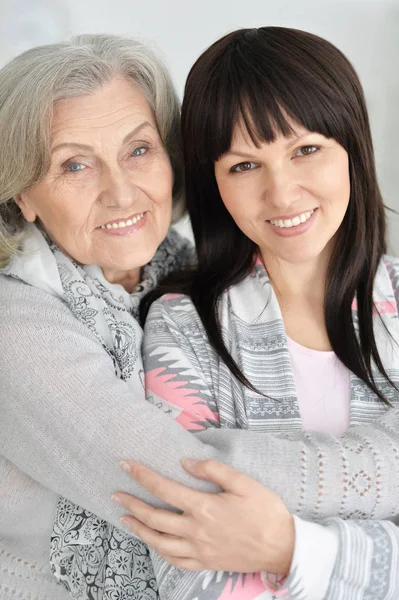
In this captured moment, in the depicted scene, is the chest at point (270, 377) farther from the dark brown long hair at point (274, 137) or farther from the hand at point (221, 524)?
the hand at point (221, 524)

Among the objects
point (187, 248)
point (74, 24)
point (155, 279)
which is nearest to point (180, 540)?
point (155, 279)

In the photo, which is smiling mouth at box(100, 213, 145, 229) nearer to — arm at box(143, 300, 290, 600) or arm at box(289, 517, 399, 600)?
arm at box(143, 300, 290, 600)

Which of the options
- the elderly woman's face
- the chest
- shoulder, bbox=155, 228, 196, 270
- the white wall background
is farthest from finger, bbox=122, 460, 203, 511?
the white wall background

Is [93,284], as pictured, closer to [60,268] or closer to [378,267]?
[60,268]

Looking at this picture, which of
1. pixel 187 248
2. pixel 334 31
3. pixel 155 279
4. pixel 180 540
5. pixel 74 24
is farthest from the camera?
pixel 334 31

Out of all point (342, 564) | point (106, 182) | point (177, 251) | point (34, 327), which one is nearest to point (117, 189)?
point (106, 182)

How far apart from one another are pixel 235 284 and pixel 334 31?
1.36 meters

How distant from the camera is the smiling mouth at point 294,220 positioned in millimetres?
1643

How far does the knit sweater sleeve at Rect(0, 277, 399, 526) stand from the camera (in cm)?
140

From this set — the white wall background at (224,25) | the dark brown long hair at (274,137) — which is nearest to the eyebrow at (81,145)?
the dark brown long hair at (274,137)

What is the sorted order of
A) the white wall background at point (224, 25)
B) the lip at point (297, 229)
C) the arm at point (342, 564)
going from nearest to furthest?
1. the arm at point (342, 564)
2. the lip at point (297, 229)
3. the white wall background at point (224, 25)

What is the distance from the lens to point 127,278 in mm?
2006

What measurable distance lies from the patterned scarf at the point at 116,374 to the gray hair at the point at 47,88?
0.11m

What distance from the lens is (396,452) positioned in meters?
Result: 1.46
